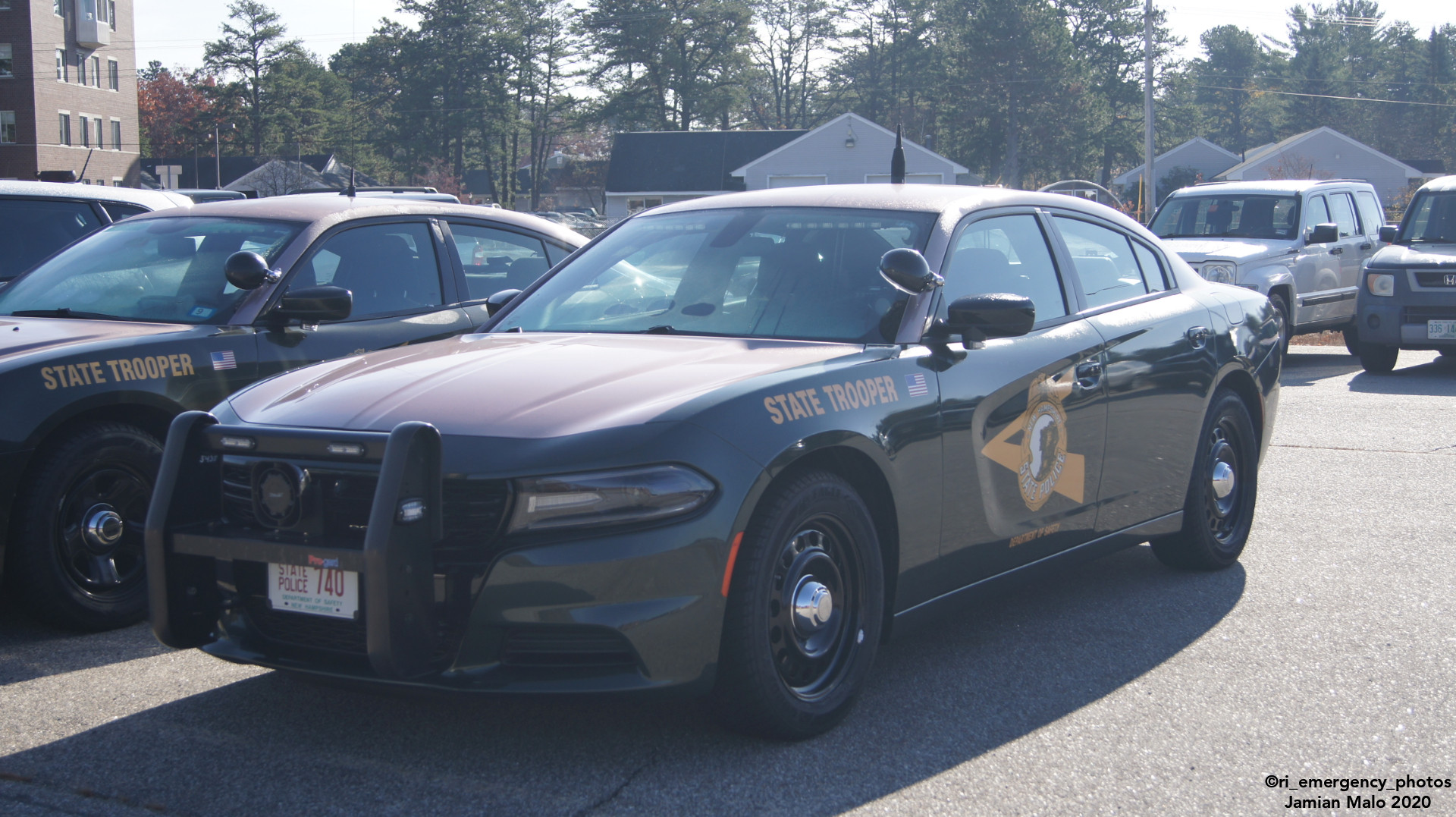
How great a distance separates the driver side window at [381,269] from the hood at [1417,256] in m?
11.0

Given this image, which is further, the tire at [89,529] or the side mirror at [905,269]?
the tire at [89,529]

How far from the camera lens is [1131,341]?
512cm

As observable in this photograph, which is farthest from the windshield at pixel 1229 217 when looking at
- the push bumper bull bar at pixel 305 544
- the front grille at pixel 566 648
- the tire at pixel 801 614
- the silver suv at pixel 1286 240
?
the push bumper bull bar at pixel 305 544

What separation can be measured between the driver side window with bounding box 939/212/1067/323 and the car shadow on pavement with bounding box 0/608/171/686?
3.09 m

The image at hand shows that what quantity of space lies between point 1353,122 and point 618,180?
64.9m

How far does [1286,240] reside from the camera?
46.9ft

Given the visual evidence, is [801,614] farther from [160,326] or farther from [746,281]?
[160,326]

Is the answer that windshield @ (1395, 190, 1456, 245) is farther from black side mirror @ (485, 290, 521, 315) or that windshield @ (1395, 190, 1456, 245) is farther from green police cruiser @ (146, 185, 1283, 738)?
black side mirror @ (485, 290, 521, 315)

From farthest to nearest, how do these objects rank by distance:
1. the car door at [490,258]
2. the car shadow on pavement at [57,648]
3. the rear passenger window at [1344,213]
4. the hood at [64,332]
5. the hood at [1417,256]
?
the rear passenger window at [1344,213]
the hood at [1417,256]
the car door at [490,258]
the hood at [64,332]
the car shadow on pavement at [57,648]

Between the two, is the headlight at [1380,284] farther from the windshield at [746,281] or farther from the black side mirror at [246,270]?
the black side mirror at [246,270]

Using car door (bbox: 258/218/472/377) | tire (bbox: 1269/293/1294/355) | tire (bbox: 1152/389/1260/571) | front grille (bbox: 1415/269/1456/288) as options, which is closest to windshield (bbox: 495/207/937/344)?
car door (bbox: 258/218/472/377)

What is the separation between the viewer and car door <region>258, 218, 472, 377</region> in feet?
18.5

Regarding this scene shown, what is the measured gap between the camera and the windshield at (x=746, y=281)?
171 inches

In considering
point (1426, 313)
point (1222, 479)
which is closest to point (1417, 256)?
point (1426, 313)
